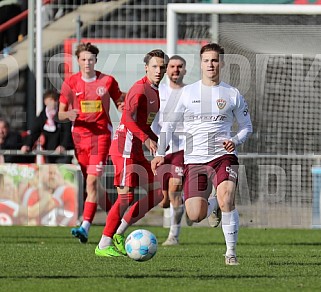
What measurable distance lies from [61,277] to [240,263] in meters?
2.29

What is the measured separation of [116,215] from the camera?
11.4 m

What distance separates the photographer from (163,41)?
1830 centimetres

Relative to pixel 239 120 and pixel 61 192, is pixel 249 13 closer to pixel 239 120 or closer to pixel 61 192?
pixel 61 192

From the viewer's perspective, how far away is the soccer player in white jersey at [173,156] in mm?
13539

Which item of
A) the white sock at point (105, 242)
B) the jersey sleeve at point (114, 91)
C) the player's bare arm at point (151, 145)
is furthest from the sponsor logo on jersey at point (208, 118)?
the jersey sleeve at point (114, 91)

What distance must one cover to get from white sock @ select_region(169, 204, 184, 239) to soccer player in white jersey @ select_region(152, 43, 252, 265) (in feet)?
8.86

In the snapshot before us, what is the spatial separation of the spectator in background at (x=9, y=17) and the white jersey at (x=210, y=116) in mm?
10061

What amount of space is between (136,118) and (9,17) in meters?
9.42

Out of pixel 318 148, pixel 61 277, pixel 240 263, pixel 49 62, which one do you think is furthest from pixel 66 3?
pixel 61 277

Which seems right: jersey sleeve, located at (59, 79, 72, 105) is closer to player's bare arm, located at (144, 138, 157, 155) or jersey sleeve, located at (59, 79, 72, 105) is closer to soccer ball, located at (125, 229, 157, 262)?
player's bare arm, located at (144, 138, 157, 155)

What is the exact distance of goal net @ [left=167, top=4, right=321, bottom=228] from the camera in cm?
1598

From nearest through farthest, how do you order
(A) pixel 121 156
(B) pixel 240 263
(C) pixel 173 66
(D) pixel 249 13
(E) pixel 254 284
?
(E) pixel 254 284 → (B) pixel 240 263 → (A) pixel 121 156 → (C) pixel 173 66 → (D) pixel 249 13

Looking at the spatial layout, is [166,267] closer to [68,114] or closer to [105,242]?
[105,242]

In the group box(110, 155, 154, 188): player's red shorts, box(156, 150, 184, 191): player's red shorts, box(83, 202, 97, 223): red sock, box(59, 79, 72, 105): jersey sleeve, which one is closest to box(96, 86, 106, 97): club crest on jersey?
box(59, 79, 72, 105): jersey sleeve
